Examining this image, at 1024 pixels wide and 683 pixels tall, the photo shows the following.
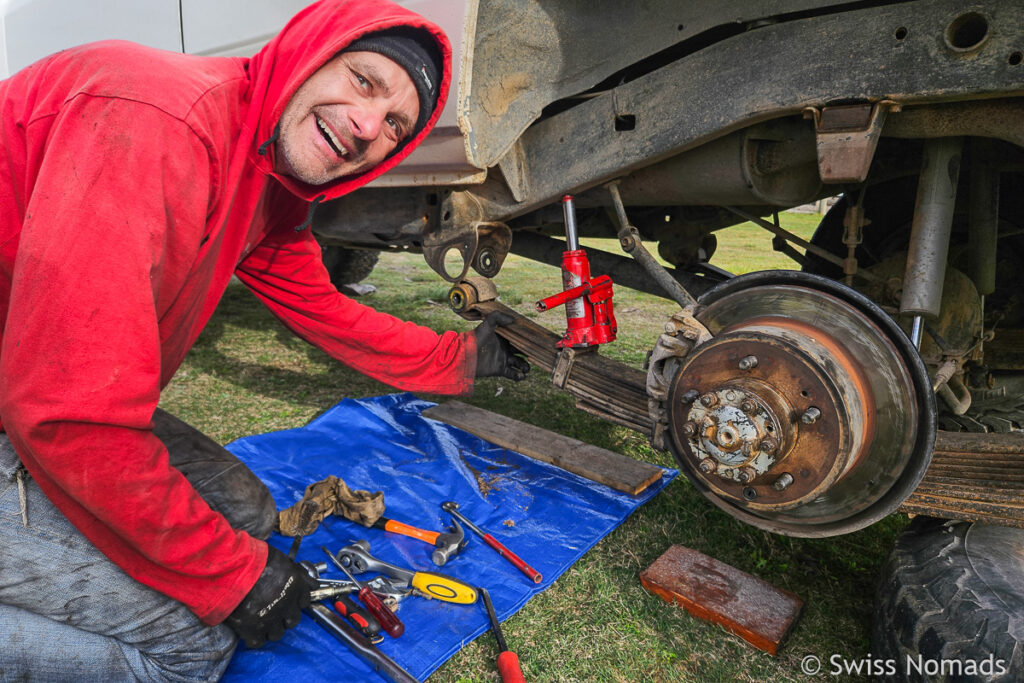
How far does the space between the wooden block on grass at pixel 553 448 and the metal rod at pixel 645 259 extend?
28.7 inches

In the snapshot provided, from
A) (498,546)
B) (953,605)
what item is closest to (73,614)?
(498,546)

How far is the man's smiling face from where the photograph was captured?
1.33 m

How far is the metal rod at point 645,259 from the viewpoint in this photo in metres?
1.84

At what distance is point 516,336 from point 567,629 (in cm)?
102

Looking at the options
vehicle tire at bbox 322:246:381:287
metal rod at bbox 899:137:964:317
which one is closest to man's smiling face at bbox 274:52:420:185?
metal rod at bbox 899:137:964:317

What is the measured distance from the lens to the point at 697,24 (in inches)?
66.2

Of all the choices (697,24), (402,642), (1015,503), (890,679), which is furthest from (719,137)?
(402,642)

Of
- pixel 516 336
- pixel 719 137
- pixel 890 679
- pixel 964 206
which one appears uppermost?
pixel 719 137

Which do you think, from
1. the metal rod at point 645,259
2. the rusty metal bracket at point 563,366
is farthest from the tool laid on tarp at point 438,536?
the metal rod at point 645,259

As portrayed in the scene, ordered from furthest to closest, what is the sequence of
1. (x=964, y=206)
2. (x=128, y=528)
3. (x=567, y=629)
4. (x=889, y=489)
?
(x=964, y=206) < (x=567, y=629) < (x=889, y=489) < (x=128, y=528)

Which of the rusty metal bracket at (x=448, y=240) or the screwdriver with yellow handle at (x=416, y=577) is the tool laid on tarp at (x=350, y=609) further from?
the rusty metal bracket at (x=448, y=240)

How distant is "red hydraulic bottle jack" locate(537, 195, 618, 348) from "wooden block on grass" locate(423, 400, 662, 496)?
51cm

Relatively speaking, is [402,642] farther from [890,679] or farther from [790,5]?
[790,5]

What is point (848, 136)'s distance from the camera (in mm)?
1460
